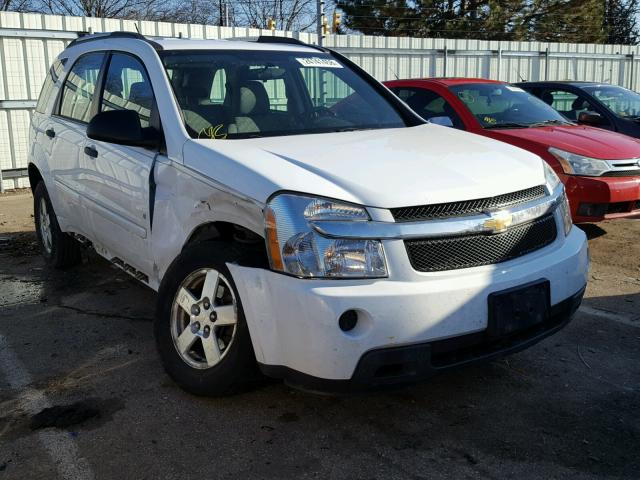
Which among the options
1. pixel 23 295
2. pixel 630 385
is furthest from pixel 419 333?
pixel 23 295

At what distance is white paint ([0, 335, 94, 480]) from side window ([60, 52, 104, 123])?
70.9 inches

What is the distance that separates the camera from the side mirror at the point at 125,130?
3639 millimetres

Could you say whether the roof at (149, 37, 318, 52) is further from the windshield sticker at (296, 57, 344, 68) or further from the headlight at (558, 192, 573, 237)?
the headlight at (558, 192, 573, 237)

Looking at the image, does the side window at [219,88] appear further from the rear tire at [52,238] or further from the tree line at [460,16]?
the tree line at [460,16]

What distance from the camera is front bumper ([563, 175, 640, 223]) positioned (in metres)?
6.05

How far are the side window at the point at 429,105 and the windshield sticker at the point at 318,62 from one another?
8.86 feet

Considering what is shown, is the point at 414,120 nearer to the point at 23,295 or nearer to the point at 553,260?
the point at 553,260

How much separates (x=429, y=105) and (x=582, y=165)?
1.90 metres

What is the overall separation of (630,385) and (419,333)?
151 centimetres

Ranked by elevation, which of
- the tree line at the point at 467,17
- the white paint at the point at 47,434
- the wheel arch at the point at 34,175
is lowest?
the white paint at the point at 47,434

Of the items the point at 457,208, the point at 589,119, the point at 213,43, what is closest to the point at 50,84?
the point at 213,43

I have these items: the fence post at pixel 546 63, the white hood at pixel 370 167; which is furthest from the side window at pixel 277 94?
the fence post at pixel 546 63

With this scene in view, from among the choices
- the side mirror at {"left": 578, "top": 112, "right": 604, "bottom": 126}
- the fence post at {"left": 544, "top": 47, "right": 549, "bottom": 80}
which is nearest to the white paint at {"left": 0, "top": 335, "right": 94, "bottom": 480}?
the side mirror at {"left": 578, "top": 112, "right": 604, "bottom": 126}

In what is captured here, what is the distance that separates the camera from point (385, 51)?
14.0m
